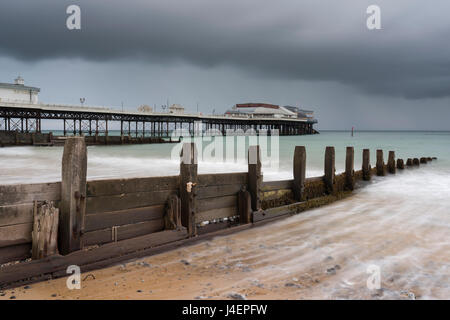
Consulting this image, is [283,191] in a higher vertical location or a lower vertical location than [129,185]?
lower

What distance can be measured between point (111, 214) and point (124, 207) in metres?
0.22

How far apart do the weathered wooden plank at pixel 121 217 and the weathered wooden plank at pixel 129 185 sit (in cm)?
30

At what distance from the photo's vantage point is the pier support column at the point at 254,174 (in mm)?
6958

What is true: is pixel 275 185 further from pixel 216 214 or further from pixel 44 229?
pixel 44 229

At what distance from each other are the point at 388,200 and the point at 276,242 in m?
6.23

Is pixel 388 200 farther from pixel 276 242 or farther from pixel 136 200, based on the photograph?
pixel 136 200

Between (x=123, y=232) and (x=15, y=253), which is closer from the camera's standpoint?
(x=15, y=253)

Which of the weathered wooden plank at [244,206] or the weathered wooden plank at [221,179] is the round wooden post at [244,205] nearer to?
the weathered wooden plank at [244,206]

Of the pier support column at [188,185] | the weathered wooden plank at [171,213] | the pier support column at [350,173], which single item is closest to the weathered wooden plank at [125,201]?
the weathered wooden plank at [171,213]

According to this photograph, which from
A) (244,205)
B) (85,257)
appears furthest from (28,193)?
(244,205)

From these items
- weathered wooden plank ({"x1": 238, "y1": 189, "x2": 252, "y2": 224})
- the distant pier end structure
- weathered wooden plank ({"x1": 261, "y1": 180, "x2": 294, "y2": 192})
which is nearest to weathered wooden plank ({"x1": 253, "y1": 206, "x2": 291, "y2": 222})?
weathered wooden plank ({"x1": 238, "y1": 189, "x2": 252, "y2": 224})

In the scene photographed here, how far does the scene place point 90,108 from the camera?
198 feet

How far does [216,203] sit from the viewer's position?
6500 mm

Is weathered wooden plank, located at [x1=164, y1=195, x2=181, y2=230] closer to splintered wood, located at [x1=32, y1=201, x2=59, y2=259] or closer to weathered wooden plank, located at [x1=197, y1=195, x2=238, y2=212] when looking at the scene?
weathered wooden plank, located at [x1=197, y1=195, x2=238, y2=212]
